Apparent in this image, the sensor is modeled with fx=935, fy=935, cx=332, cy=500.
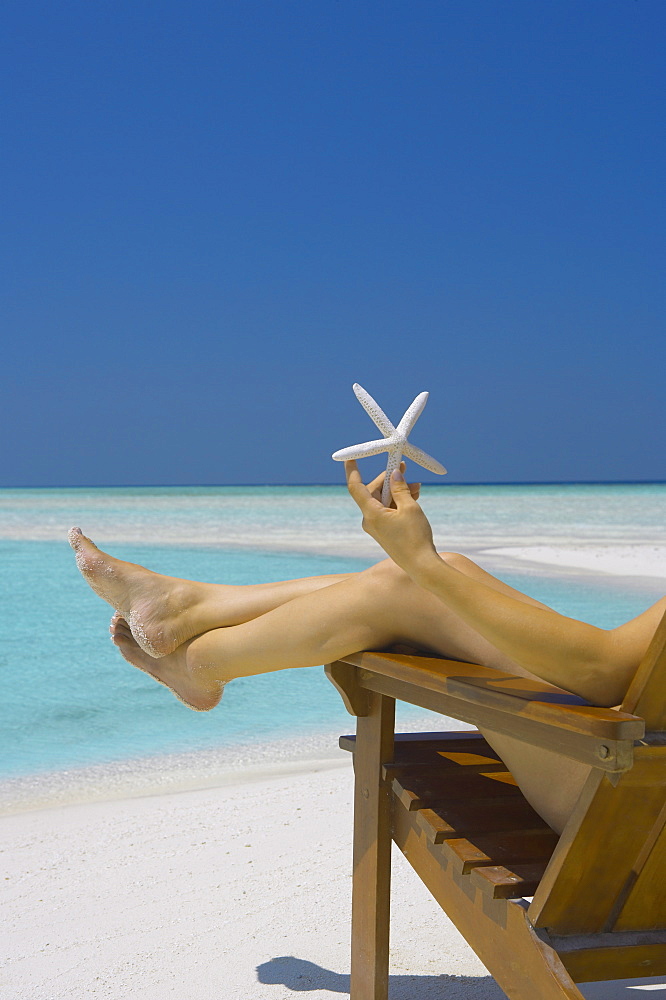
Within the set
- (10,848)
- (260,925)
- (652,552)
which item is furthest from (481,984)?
(652,552)

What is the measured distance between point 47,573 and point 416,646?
1200 centimetres

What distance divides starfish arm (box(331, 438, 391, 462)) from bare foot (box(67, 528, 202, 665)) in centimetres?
77

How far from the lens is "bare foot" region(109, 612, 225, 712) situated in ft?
8.58

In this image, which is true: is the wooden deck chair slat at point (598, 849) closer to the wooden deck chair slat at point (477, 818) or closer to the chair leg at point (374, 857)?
the wooden deck chair slat at point (477, 818)

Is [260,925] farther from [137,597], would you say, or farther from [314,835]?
[137,597]

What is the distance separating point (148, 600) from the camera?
2.70 meters

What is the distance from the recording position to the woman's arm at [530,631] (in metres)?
1.62

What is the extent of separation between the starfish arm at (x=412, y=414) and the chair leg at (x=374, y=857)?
2.16 ft

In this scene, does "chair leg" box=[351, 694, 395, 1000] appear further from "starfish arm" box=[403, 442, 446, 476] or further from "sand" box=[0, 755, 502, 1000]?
"starfish arm" box=[403, 442, 446, 476]

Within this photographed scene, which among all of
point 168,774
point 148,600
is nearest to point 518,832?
point 148,600

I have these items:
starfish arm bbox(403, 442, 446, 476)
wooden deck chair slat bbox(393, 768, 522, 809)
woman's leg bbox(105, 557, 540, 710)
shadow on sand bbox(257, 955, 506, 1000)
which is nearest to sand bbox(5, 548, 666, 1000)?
shadow on sand bbox(257, 955, 506, 1000)

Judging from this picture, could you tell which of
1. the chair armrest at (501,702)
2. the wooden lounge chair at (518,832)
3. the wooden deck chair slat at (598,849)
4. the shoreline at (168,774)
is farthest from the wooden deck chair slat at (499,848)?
the shoreline at (168,774)

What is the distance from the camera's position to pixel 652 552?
14977mm

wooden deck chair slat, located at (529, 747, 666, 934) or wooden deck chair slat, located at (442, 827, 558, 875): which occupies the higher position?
wooden deck chair slat, located at (529, 747, 666, 934)
